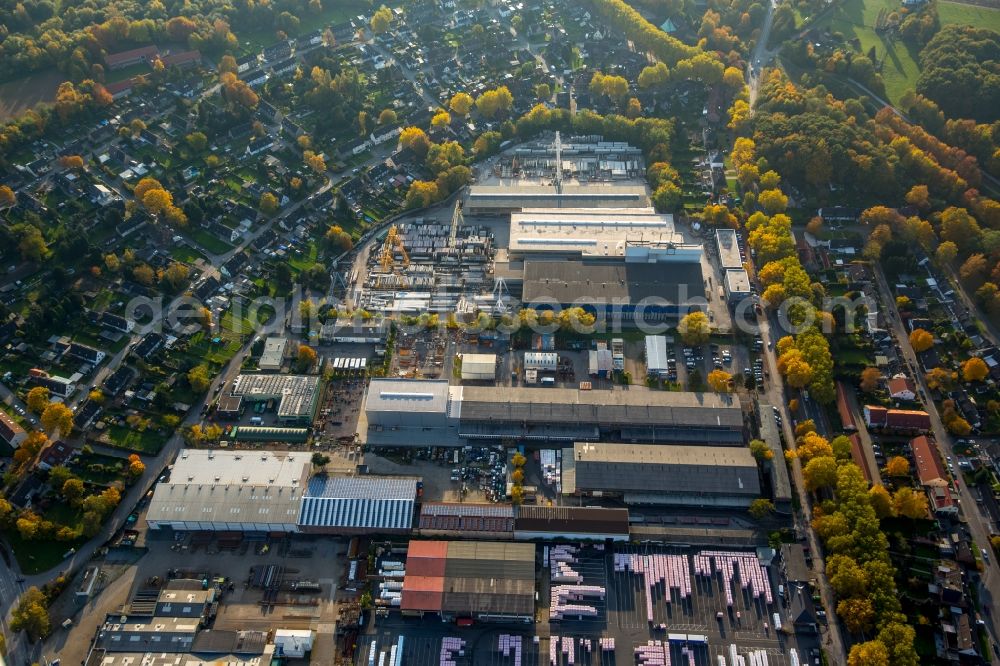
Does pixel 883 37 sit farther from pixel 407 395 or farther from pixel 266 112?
pixel 407 395

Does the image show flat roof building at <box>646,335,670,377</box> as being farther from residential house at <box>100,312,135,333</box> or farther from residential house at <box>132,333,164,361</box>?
residential house at <box>100,312,135,333</box>

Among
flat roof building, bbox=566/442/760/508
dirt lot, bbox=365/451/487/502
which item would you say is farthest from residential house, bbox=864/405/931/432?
dirt lot, bbox=365/451/487/502

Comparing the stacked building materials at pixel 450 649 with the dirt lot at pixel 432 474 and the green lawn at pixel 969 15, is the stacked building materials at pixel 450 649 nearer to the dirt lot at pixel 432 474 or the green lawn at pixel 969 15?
the dirt lot at pixel 432 474

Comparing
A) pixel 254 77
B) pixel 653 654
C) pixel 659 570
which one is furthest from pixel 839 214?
pixel 254 77

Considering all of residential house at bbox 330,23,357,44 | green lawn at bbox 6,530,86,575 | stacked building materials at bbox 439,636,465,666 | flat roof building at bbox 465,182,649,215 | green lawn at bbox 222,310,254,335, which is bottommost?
stacked building materials at bbox 439,636,465,666

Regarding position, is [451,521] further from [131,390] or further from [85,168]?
[85,168]

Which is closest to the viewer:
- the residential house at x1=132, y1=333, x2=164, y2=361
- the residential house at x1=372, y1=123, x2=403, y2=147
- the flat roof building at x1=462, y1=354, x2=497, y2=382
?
the flat roof building at x1=462, y1=354, x2=497, y2=382

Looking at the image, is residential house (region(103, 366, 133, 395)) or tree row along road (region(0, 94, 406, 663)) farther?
residential house (region(103, 366, 133, 395))
